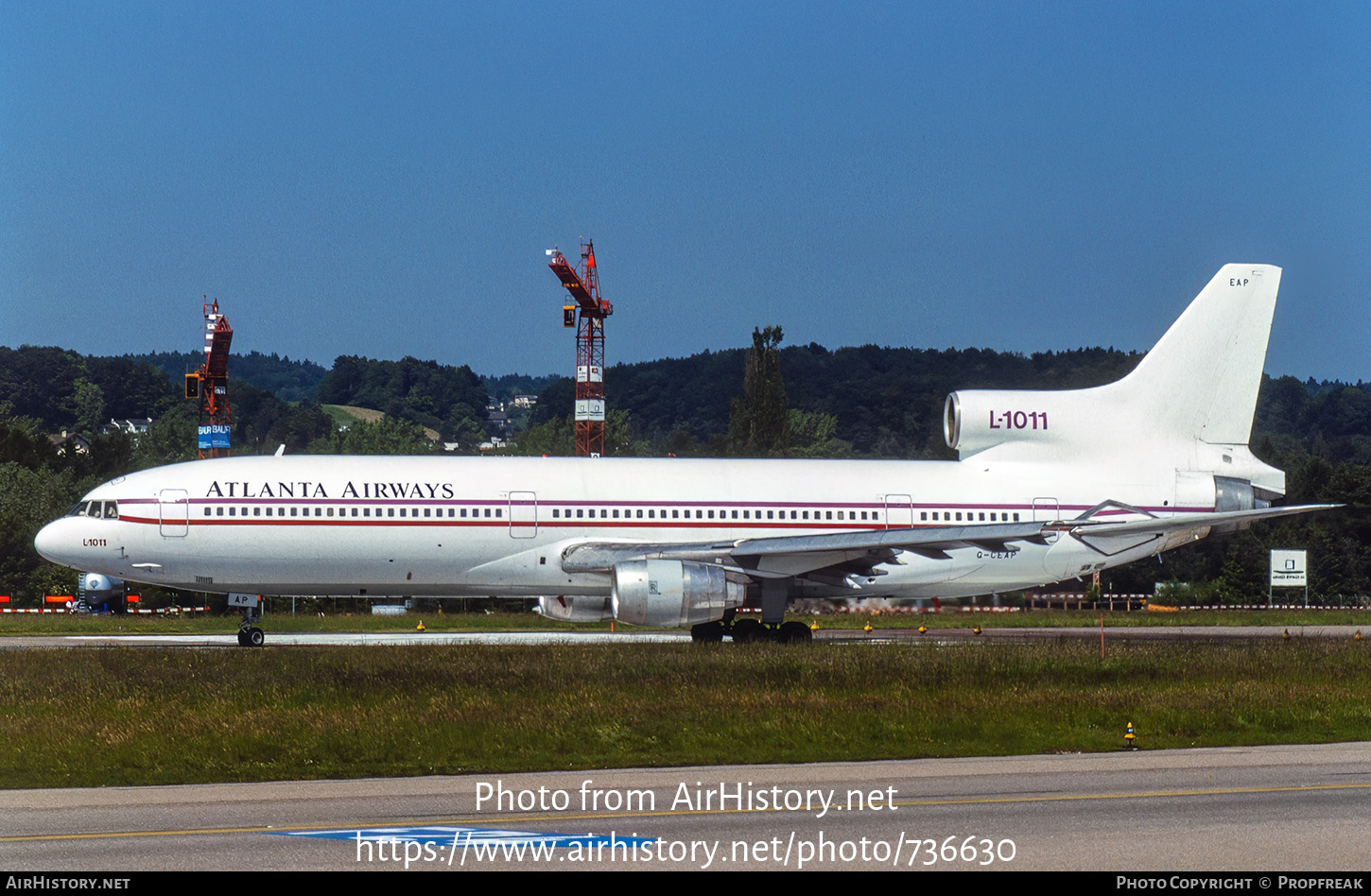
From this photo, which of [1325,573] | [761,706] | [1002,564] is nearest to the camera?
[761,706]

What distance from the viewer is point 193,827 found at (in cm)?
1169

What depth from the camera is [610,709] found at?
725 inches

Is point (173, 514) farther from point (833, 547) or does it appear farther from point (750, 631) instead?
point (833, 547)

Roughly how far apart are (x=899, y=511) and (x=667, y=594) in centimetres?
716

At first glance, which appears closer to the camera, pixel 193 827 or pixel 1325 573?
pixel 193 827

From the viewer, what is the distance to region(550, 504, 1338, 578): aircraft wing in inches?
1141

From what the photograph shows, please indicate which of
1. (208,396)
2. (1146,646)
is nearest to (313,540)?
(1146,646)

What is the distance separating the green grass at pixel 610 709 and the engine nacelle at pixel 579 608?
21.8ft

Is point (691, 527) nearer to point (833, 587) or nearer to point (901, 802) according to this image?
point (833, 587)

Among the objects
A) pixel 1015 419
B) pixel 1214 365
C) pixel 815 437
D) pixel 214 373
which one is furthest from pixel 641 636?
pixel 815 437

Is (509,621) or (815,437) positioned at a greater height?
(815,437)

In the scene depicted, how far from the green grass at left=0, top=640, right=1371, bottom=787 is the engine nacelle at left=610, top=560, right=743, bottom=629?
8.69 feet

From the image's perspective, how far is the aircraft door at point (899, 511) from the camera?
32.2 metres

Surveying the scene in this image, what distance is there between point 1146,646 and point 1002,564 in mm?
4373
